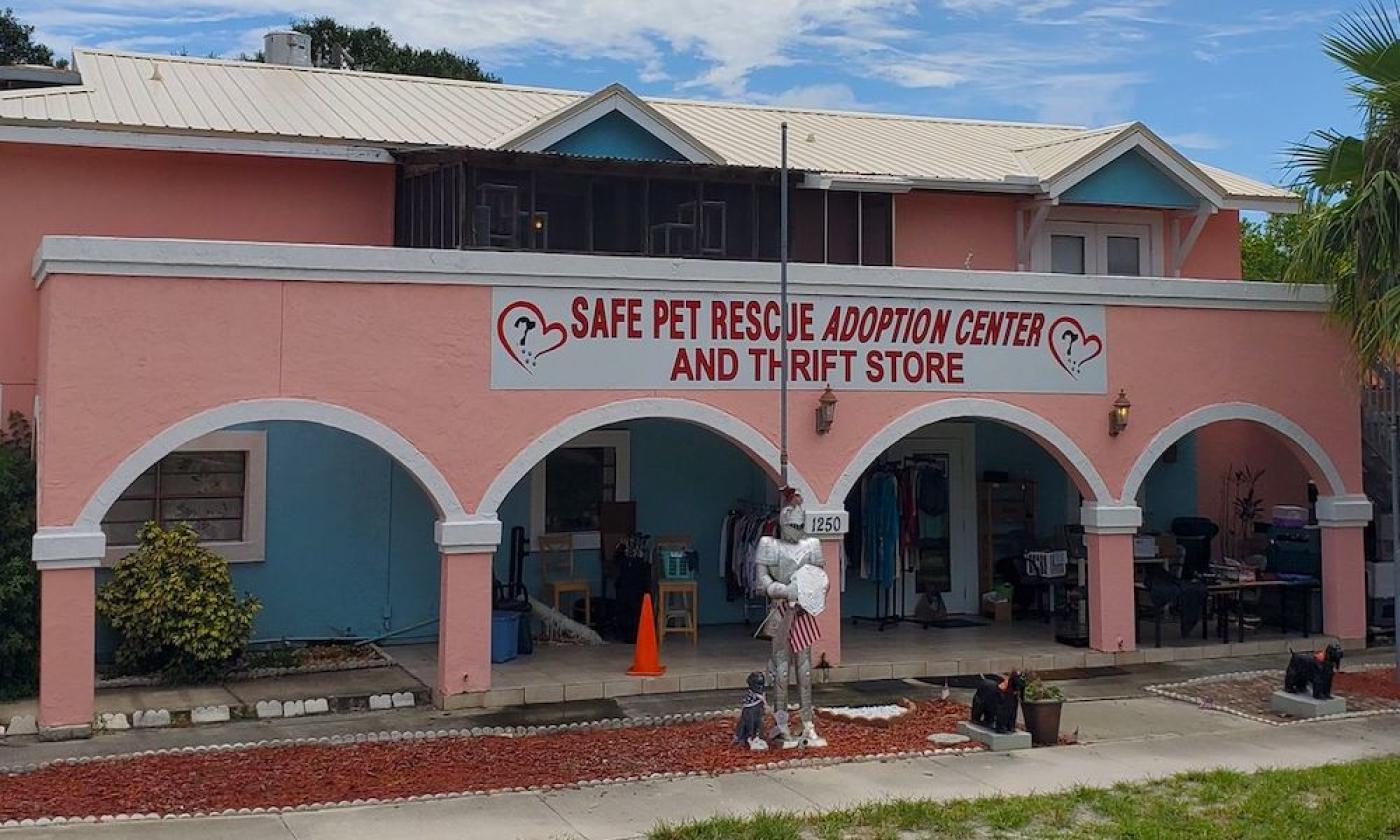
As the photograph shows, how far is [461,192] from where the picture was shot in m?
14.4

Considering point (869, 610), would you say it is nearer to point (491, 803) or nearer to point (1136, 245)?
point (1136, 245)

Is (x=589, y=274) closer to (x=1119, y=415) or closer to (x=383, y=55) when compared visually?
(x=1119, y=415)

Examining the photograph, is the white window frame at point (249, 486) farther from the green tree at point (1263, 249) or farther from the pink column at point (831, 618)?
the green tree at point (1263, 249)

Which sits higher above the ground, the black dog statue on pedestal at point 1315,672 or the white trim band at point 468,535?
the white trim band at point 468,535

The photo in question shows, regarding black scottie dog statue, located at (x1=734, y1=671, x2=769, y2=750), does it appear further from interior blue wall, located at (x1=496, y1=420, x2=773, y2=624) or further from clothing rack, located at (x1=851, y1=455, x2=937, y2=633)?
clothing rack, located at (x1=851, y1=455, x2=937, y2=633)

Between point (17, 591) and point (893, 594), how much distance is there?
395 inches

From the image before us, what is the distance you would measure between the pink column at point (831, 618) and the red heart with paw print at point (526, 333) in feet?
11.6

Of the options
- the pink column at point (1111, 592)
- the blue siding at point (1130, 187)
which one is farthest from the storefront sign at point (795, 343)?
the blue siding at point (1130, 187)

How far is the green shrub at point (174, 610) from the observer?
42.9ft

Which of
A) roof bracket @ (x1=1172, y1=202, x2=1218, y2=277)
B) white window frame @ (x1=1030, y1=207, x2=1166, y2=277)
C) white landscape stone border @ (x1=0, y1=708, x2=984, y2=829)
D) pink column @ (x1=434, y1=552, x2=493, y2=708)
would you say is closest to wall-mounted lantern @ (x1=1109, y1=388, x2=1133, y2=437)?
white window frame @ (x1=1030, y1=207, x2=1166, y2=277)

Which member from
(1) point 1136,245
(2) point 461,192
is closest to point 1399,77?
(1) point 1136,245

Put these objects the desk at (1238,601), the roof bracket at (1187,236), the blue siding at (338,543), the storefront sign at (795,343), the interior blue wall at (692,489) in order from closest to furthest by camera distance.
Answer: the storefront sign at (795,343) → the blue siding at (338,543) → the desk at (1238,601) → the interior blue wall at (692,489) → the roof bracket at (1187,236)

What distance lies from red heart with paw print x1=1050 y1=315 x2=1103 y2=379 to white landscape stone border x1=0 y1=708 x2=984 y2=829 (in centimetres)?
551

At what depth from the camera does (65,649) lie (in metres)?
11.3
